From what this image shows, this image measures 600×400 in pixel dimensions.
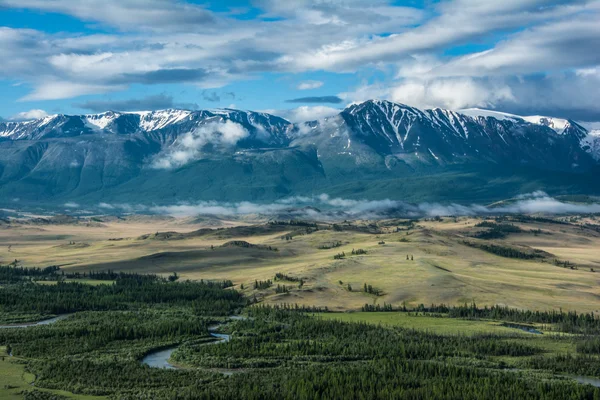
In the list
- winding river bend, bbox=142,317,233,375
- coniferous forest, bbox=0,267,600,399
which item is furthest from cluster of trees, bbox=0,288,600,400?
winding river bend, bbox=142,317,233,375

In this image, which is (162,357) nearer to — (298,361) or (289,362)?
(289,362)

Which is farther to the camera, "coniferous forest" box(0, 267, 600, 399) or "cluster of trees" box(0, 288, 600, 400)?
"coniferous forest" box(0, 267, 600, 399)

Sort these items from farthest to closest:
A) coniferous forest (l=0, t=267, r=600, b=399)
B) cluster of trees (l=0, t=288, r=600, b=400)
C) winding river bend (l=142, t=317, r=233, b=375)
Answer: winding river bend (l=142, t=317, r=233, b=375) < coniferous forest (l=0, t=267, r=600, b=399) < cluster of trees (l=0, t=288, r=600, b=400)

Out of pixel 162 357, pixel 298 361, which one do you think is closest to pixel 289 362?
pixel 298 361

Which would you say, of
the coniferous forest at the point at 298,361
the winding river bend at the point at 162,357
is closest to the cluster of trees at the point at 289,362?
the coniferous forest at the point at 298,361

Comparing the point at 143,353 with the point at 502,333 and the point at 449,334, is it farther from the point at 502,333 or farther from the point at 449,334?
the point at 502,333

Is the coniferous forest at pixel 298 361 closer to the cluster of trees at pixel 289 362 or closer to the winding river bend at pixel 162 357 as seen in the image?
the cluster of trees at pixel 289 362

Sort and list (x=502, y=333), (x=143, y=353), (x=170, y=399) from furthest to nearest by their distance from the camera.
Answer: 1. (x=502, y=333)
2. (x=143, y=353)
3. (x=170, y=399)

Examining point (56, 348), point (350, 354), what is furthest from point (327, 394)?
point (56, 348)

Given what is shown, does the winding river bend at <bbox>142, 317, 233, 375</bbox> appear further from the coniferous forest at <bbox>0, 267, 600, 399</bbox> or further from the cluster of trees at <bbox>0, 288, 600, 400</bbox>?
the cluster of trees at <bbox>0, 288, 600, 400</bbox>
